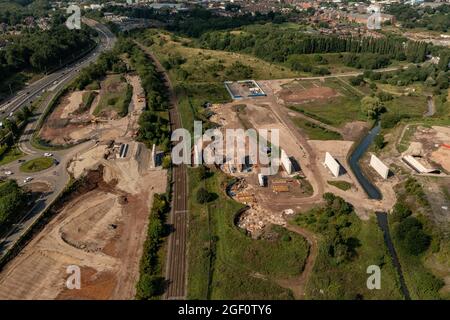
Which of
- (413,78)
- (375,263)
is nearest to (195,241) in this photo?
(375,263)

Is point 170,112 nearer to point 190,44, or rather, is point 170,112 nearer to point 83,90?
point 83,90

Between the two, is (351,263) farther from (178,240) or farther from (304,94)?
(304,94)

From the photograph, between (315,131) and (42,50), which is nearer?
(315,131)

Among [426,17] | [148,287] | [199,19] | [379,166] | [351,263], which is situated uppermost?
[426,17]

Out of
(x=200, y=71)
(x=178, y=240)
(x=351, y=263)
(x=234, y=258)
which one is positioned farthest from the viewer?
(x=200, y=71)

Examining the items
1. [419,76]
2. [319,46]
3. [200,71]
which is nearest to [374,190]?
[419,76]
